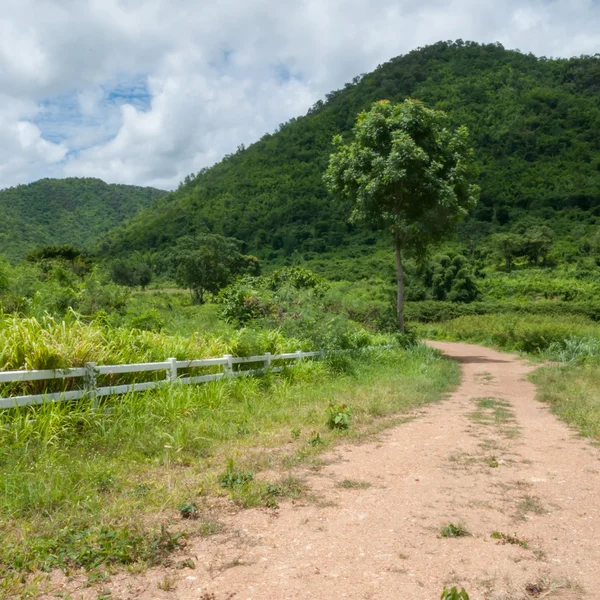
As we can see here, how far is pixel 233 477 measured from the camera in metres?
4.98

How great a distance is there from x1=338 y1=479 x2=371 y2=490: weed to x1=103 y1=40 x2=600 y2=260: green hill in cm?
6321

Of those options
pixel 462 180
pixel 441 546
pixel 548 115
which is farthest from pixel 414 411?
pixel 548 115

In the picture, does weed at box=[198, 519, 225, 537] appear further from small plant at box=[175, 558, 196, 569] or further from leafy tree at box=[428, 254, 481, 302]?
leafy tree at box=[428, 254, 481, 302]

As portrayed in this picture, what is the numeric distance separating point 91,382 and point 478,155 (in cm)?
8992

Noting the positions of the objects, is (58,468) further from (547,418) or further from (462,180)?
(462,180)

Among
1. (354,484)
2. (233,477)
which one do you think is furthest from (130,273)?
(354,484)

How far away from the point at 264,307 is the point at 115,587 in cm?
1123

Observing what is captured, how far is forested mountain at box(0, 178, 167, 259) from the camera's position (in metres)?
86.4

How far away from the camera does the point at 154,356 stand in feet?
25.3

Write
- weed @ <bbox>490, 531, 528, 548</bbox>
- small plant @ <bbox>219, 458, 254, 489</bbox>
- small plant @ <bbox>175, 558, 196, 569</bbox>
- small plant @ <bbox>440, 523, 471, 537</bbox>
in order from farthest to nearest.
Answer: small plant @ <bbox>219, 458, 254, 489</bbox> → small plant @ <bbox>440, 523, 471, 537</bbox> → weed @ <bbox>490, 531, 528, 548</bbox> → small plant @ <bbox>175, 558, 196, 569</bbox>

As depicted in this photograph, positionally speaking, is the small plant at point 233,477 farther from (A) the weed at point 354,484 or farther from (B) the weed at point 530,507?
(B) the weed at point 530,507

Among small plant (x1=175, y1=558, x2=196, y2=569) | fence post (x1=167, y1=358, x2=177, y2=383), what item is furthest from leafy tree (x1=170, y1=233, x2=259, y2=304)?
small plant (x1=175, y1=558, x2=196, y2=569)

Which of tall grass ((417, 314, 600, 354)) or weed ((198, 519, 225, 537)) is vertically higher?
weed ((198, 519, 225, 537))

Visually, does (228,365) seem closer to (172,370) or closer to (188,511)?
(172,370)
